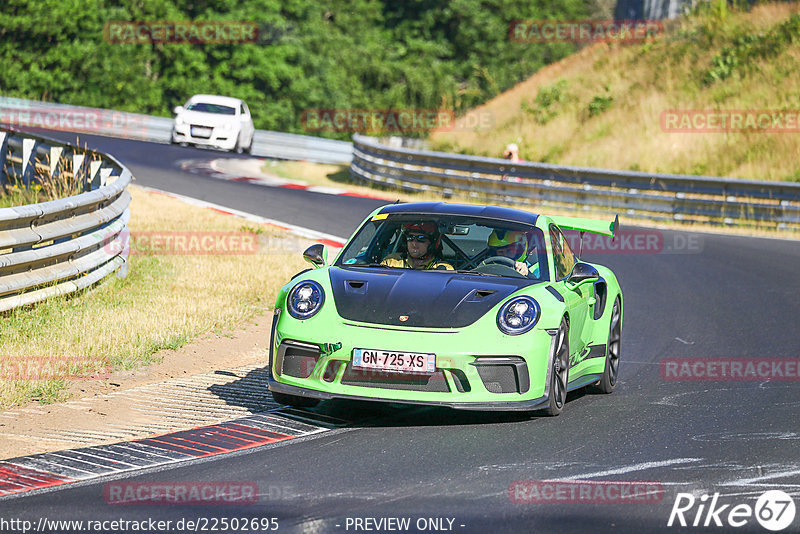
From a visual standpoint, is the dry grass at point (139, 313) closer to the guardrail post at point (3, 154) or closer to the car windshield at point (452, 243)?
the car windshield at point (452, 243)

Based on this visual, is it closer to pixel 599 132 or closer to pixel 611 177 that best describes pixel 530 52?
pixel 599 132

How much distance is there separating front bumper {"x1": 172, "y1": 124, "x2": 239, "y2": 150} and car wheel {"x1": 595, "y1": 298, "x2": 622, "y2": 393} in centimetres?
2558

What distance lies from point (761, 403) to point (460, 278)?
7.85ft

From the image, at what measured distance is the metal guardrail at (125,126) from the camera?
38.2 metres

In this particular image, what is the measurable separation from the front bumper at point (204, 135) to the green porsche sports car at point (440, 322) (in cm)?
2590

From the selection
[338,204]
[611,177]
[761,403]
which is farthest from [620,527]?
[611,177]

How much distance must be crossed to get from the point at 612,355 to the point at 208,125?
2602cm

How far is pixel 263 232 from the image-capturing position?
57.1ft
